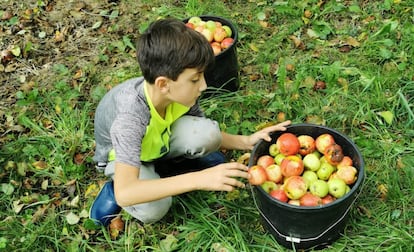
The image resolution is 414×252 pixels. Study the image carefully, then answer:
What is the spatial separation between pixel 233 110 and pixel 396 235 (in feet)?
4.18

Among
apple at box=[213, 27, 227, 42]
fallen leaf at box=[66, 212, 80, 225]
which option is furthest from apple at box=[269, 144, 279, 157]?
fallen leaf at box=[66, 212, 80, 225]

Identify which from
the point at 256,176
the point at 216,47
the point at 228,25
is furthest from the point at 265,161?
the point at 228,25

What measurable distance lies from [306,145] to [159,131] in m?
0.70

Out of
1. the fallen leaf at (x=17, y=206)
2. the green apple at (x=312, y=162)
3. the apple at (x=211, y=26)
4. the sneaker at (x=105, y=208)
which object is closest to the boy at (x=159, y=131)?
the sneaker at (x=105, y=208)

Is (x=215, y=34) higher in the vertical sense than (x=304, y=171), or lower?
higher

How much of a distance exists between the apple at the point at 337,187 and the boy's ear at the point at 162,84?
83 centimetres

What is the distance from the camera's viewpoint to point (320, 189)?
7.04 ft

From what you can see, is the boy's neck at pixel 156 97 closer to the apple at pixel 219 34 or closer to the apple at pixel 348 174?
the apple at pixel 348 174

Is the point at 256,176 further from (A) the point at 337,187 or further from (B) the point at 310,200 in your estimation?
(A) the point at 337,187

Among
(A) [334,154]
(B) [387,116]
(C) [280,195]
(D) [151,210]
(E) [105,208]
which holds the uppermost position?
(A) [334,154]

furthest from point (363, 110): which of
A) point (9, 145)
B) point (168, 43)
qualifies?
point (9, 145)

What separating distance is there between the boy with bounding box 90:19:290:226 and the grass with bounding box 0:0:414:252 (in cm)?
26

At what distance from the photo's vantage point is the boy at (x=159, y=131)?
79.6 inches

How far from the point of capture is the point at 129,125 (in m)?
2.12
